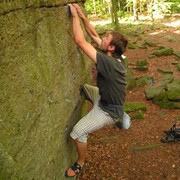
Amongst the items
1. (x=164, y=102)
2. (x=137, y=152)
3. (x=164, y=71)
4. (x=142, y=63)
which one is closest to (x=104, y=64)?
(x=137, y=152)

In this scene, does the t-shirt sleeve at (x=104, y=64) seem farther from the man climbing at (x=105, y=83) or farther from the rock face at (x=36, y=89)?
the rock face at (x=36, y=89)

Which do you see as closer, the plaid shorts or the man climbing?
the man climbing

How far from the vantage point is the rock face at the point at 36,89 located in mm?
2680

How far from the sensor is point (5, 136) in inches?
103

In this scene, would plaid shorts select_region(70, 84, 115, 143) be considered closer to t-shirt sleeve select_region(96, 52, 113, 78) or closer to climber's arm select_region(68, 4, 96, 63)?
t-shirt sleeve select_region(96, 52, 113, 78)

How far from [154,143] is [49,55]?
397cm

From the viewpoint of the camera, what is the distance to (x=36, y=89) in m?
3.30

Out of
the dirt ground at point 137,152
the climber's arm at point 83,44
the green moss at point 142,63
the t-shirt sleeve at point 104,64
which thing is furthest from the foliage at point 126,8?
the t-shirt sleeve at point 104,64

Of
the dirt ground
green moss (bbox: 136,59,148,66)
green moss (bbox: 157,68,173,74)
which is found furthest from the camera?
green moss (bbox: 136,59,148,66)

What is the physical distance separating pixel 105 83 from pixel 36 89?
4.43 ft

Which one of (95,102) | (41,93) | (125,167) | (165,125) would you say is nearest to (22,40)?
(41,93)

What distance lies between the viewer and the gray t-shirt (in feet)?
13.2

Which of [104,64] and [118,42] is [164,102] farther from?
[104,64]

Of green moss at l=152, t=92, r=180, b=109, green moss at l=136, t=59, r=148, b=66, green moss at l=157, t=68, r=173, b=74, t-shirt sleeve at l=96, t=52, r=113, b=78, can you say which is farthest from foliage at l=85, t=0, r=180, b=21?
t-shirt sleeve at l=96, t=52, r=113, b=78
